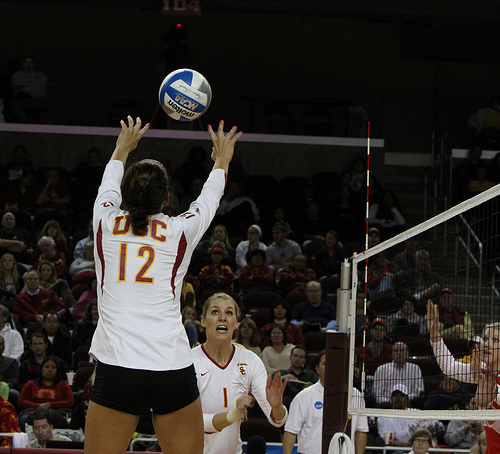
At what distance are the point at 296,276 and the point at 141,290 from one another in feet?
31.2

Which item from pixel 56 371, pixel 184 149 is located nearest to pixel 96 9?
pixel 184 149

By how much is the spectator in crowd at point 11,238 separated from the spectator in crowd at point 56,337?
9.36 feet

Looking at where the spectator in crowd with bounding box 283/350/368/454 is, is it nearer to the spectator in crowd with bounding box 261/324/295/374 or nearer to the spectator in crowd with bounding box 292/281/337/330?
the spectator in crowd with bounding box 261/324/295/374

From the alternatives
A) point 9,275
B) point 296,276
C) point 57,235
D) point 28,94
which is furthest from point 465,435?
point 28,94

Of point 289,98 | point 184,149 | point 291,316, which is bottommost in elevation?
point 291,316

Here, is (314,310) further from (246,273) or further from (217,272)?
(217,272)

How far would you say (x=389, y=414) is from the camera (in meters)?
5.59

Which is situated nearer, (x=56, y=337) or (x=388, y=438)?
(x=388, y=438)

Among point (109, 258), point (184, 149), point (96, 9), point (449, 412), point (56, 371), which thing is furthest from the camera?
point (96, 9)

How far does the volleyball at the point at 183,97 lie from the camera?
17.1ft

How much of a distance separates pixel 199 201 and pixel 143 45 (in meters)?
15.9

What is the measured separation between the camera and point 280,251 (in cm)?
1421

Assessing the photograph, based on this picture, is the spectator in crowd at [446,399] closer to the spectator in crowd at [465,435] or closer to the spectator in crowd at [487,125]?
the spectator in crowd at [465,435]

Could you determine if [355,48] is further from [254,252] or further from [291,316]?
[291,316]
